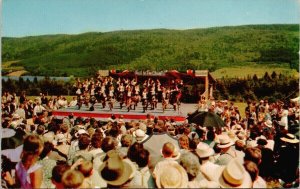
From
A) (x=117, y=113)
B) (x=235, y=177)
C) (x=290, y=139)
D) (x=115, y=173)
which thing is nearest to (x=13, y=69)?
(x=117, y=113)

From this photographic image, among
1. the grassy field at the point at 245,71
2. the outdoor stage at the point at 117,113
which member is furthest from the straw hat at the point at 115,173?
the grassy field at the point at 245,71

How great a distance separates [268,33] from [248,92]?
1470 centimetres

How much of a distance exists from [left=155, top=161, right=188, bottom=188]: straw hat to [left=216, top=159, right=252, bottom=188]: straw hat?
418 mm

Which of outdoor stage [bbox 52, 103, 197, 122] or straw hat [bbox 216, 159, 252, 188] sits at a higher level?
straw hat [bbox 216, 159, 252, 188]

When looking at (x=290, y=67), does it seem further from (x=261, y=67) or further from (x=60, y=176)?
(x=60, y=176)

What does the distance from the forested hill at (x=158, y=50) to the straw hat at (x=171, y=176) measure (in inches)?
1052

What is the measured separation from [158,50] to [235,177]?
36.9m

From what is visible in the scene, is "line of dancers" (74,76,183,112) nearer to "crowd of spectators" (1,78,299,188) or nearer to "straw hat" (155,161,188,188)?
"crowd of spectators" (1,78,299,188)

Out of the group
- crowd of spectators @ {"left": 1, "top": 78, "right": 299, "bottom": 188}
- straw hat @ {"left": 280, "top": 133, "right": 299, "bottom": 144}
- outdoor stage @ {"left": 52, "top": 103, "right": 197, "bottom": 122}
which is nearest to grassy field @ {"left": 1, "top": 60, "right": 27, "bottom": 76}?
outdoor stage @ {"left": 52, "top": 103, "right": 197, "bottom": 122}

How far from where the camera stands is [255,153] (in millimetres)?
4605

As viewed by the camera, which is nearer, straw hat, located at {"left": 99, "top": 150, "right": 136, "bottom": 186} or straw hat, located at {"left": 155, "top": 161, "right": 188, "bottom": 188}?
straw hat, located at {"left": 99, "top": 150, "right": 136, "bottom": 186}

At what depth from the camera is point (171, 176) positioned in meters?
4.06

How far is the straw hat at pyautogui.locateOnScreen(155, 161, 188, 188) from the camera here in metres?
4.02

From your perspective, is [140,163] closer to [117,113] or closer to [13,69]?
[117,113]
